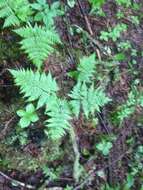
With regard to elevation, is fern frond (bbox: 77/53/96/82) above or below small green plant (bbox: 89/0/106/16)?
below

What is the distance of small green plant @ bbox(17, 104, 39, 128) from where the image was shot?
3.52 meters

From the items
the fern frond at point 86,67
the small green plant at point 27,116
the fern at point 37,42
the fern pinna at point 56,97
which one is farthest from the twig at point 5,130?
the fern frond at point 86,67

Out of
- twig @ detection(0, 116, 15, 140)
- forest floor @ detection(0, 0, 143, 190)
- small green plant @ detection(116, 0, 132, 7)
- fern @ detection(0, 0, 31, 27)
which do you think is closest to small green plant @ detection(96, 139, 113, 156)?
forest floor @ detection(0, 0, 143, 190)

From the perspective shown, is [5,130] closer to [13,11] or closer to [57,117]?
[57,117]

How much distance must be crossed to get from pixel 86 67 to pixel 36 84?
1.98 ft

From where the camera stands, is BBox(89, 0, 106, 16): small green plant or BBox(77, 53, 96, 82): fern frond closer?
BBox(77, 53, 96, 82): fern frond

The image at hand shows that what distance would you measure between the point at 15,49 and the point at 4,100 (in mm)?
530

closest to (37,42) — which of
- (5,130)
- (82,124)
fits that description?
(5,130)

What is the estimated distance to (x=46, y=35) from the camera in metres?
3.53

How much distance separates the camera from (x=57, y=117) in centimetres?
354

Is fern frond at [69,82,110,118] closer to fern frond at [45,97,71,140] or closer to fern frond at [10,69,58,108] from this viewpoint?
fern frond at [45,97,71,140]

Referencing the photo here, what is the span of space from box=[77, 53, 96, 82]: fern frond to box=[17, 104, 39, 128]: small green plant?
623 millimetres

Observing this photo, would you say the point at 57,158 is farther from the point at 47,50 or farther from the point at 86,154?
the point at 47,50

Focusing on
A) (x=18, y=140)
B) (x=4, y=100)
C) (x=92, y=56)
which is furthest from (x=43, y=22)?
(x=18, y=140)
